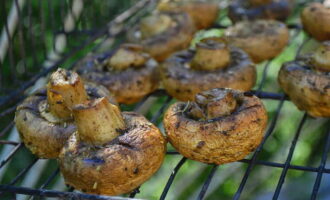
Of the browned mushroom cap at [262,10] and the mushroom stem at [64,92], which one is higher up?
the mushroom stem at [64,92]

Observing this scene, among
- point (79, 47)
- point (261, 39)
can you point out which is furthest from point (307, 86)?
point (79, 47)

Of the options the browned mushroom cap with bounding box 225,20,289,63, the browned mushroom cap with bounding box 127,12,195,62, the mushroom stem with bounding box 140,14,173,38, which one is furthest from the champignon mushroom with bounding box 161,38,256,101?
the mushroom stem with bounding box 140,14,173,38

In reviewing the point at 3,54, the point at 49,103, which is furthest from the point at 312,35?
the point at 3,54

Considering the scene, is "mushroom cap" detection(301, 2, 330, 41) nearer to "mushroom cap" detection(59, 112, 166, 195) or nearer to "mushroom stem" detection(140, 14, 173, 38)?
"mushroom stem" detection(140, 14, 173, 38)

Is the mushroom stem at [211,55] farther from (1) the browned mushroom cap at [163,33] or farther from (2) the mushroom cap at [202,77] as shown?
(1) the browned mushroom cap at [163,33]

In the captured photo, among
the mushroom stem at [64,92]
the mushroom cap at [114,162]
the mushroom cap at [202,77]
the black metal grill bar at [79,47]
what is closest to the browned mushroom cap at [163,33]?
the black metal grill bar at [79,47]

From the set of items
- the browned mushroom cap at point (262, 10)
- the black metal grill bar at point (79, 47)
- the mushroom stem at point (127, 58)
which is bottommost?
the browned mushroom cap at point (262, 10)
